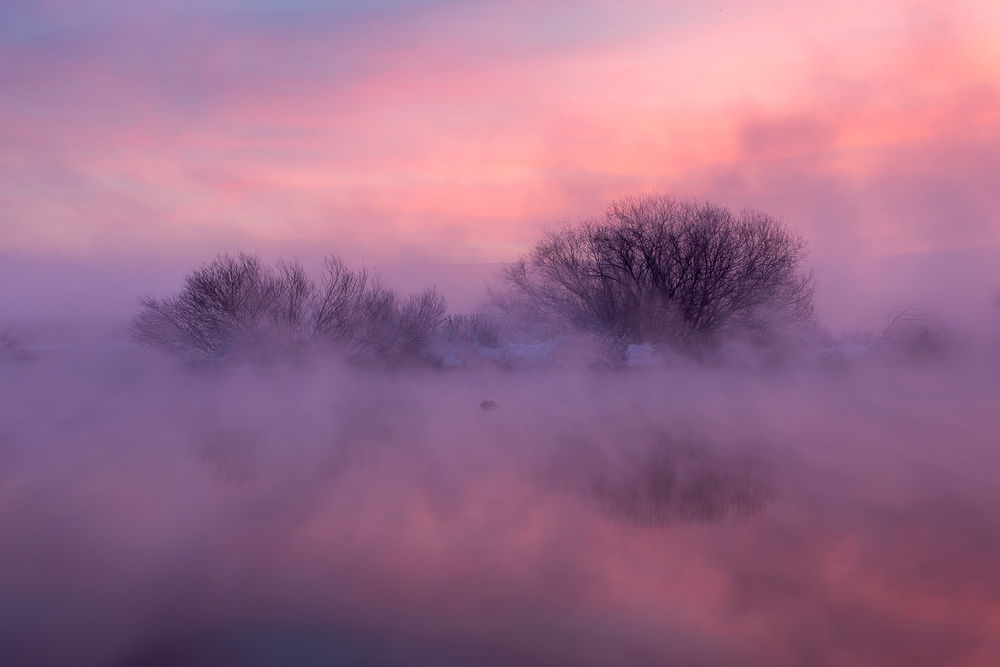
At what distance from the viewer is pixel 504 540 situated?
8.73m

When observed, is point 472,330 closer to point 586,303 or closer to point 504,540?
point 586,303

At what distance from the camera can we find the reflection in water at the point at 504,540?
617 centimetres

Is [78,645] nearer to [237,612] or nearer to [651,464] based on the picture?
[237,612]

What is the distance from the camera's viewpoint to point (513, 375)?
96.1 ft

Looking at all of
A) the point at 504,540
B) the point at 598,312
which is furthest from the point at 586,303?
the point at 504,540

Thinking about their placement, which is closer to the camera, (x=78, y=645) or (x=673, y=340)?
(x=78, y=645)

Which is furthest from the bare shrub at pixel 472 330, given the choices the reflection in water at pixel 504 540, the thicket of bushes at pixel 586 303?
the reflection in water at pixel 504 540

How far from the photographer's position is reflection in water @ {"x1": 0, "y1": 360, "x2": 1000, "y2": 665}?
6.17 m

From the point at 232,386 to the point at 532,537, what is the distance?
1848 cm

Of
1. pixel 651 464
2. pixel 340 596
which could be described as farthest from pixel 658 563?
pixel 651 464

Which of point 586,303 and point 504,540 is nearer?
point 504,540

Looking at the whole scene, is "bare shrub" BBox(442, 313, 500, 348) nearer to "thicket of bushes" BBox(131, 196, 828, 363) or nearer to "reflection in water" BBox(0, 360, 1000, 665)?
"thicket of bushes" BBox(131, 196, 828, 363)

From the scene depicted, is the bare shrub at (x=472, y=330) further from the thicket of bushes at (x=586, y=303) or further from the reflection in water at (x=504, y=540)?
the reflection in water at (x=504, y=540)

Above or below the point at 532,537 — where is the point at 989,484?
above
